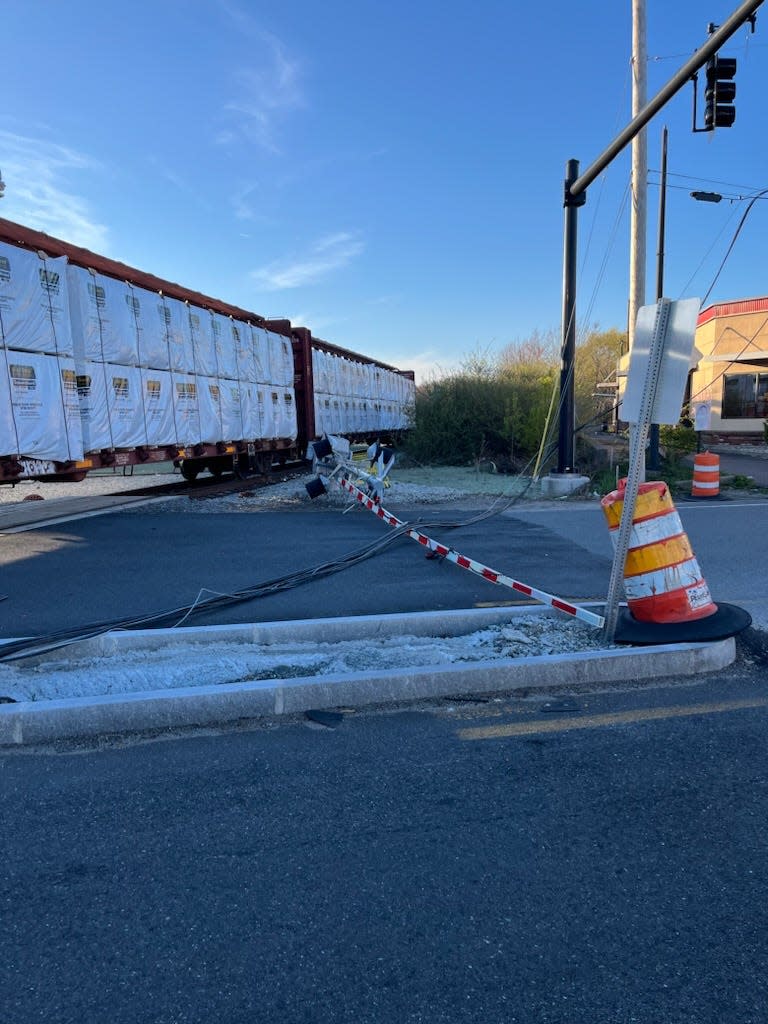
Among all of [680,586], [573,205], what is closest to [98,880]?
[680,586]

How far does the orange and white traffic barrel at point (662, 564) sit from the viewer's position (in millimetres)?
4793

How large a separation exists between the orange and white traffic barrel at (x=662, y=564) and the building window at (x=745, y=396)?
27.5 meters

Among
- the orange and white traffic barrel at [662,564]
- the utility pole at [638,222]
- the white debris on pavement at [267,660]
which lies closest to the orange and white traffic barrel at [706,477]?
the utility pole at [638,222]

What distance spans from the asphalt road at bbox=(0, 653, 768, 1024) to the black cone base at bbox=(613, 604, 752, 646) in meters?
0.80

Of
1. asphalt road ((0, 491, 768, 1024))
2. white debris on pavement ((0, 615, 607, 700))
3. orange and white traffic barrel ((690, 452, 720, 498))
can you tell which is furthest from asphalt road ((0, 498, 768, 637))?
asphalt road ((0, 491, 768, 1024))

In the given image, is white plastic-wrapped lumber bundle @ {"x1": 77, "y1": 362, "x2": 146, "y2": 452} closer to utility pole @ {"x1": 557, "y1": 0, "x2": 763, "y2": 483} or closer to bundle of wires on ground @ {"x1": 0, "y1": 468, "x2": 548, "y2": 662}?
bundle of wires on ground @ {"x1": 0, "y1": 468, "x2": 548, "y2": 662}

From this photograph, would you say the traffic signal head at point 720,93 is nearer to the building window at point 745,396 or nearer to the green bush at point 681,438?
the green bush at point 681,438

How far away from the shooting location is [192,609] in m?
5.82

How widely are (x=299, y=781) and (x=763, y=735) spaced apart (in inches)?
95.8

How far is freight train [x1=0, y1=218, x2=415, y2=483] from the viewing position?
27.9 ft

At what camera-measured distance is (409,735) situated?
144 inches

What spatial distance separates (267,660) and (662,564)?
284 cm

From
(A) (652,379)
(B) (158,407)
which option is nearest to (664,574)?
(A) (652,379)

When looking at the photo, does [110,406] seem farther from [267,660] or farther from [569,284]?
[569,284]
